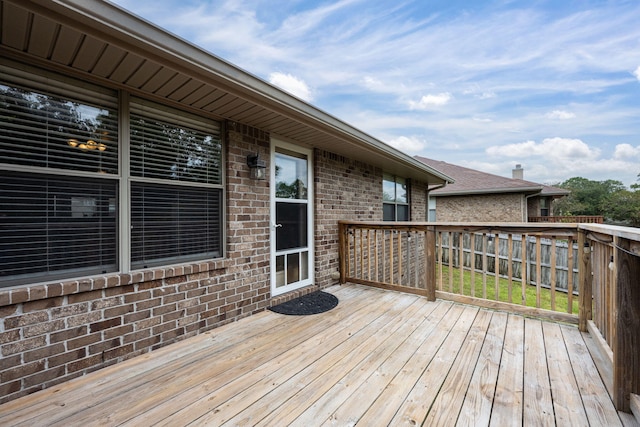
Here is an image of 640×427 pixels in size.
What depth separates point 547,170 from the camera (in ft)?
91.0

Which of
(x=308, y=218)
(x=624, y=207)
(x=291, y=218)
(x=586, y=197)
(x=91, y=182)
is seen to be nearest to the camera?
(x=91, y=182)

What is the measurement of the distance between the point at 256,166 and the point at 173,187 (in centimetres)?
89

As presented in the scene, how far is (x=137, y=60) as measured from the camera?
6.11ft

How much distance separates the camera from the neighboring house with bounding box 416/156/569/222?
11453 mm

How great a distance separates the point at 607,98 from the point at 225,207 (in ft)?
47.6

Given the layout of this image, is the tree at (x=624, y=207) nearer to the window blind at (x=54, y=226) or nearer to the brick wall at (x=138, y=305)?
the brick wall at (x=138, y=305)

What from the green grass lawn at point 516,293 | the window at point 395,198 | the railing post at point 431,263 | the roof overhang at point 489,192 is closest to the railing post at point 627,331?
the railing post at point 431,263

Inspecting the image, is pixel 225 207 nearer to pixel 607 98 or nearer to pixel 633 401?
pixel 633 401

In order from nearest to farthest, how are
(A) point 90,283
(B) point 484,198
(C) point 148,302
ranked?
(A) point 90,283, (C) point 148,302, (B) point 484,198

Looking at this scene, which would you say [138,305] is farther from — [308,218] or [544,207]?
[544,207]

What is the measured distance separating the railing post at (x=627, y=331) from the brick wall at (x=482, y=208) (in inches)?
455

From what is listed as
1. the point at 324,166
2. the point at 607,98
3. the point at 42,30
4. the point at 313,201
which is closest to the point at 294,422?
the point at 42,30

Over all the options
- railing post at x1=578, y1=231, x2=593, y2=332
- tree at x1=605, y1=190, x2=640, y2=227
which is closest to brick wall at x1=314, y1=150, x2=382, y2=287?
railing post at x1=578, y1=231, x2=593, y2=332

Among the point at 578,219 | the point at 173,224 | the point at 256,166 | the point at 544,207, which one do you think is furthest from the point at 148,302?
the point at 544,207
